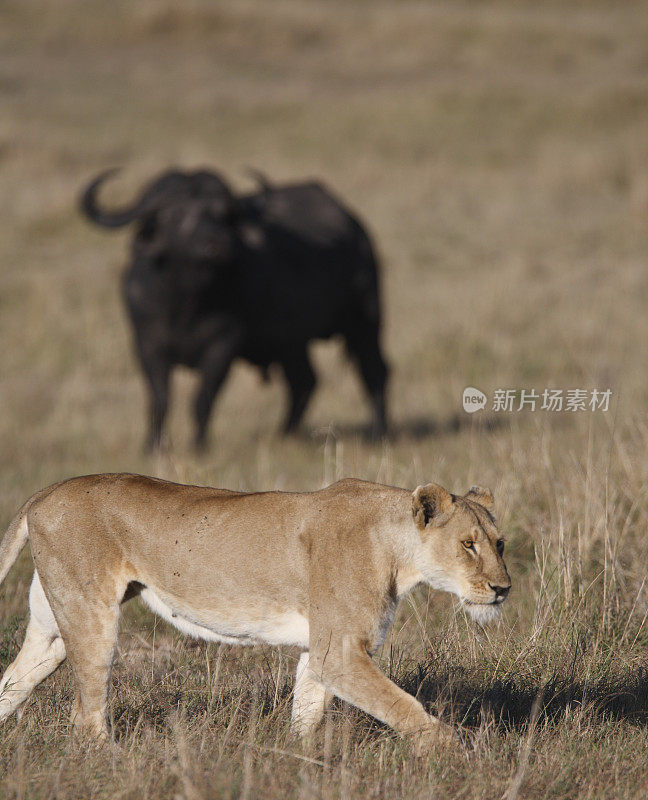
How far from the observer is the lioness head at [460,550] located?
12.6 feet

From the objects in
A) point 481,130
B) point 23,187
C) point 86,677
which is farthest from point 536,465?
point 481,130

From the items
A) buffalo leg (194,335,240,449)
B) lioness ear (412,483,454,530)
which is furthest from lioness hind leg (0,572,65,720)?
buffalo leg (194,335,240,449)

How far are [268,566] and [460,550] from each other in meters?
0.68

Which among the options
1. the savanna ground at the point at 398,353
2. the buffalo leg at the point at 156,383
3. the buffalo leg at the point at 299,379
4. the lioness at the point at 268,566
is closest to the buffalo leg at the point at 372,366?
the savanna ground at the point at 398,353

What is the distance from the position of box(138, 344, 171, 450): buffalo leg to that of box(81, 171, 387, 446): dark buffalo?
0.04 ft

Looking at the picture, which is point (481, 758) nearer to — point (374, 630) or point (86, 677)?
point (374, 630)

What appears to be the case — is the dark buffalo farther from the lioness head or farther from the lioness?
the lioness head

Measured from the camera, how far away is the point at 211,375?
1048 centimetres

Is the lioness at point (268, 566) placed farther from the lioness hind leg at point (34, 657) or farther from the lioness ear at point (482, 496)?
the lioness hind leg at point (34, 657)

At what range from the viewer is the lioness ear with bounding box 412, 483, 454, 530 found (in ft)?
12.4

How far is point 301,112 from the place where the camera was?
105ft

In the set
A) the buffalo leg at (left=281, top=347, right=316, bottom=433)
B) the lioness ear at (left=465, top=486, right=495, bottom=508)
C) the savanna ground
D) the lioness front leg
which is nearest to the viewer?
the lioness front leg

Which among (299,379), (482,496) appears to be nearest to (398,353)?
(299,379)

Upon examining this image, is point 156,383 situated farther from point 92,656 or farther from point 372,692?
point 372,692
